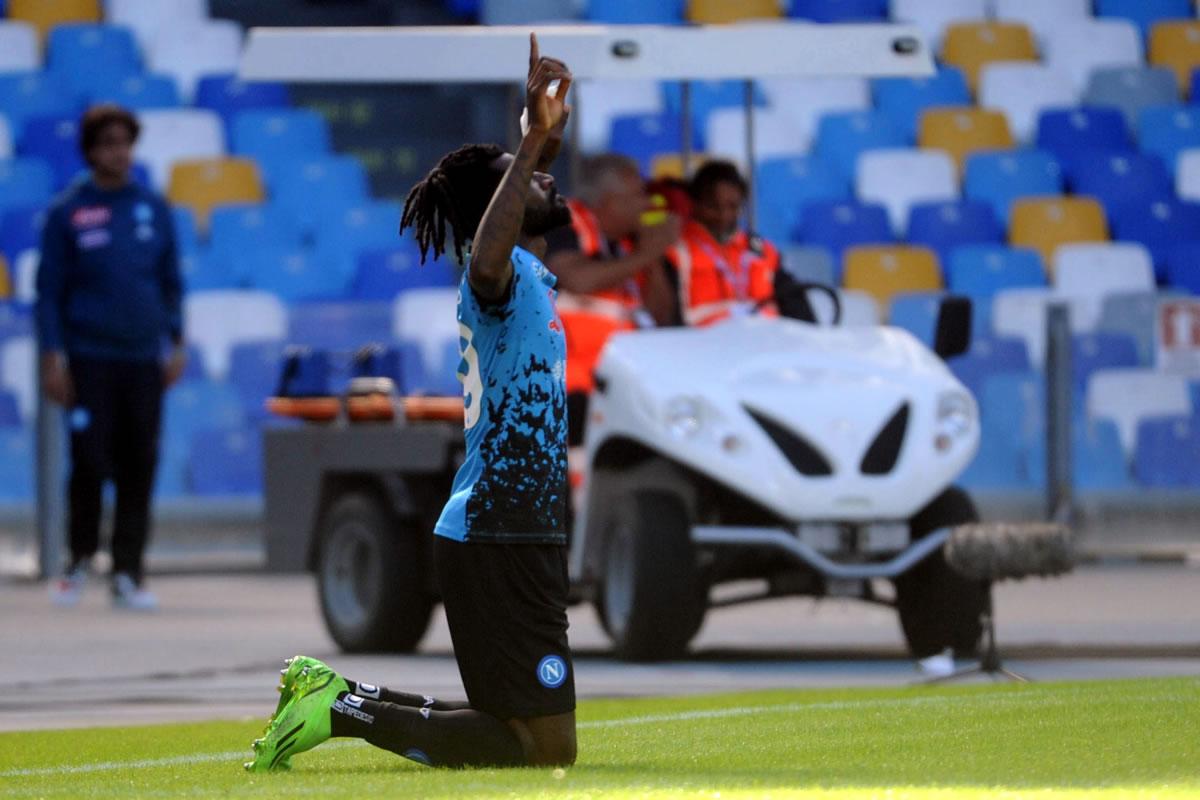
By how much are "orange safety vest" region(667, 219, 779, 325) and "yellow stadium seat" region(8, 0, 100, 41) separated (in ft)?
36.7

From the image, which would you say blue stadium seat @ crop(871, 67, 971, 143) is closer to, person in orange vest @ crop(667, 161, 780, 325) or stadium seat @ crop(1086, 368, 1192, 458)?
stadium seat @ crop(1086, 368, 1192, 458)

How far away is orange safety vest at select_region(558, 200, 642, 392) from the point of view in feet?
36.4

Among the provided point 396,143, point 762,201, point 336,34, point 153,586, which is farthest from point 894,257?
point 336,34

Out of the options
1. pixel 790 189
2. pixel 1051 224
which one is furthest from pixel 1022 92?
pixel 790 189

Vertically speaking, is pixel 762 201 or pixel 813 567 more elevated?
pixel 762 201

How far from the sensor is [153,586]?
51.6ft

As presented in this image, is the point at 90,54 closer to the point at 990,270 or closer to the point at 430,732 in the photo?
the point at 990,270

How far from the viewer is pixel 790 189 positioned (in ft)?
64.7

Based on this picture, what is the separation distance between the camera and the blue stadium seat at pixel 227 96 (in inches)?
817

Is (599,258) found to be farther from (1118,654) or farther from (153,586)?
(153,586)

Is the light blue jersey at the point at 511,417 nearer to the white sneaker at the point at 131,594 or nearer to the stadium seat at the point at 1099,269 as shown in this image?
the white sneaker at the point at 131,594

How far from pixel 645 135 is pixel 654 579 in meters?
9.89

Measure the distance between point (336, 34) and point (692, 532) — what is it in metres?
2.94

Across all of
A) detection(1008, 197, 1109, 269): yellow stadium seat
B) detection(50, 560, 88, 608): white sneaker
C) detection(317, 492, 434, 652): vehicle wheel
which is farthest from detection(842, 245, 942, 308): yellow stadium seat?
detection(317, 492, 434, 652): vehicle wheel
